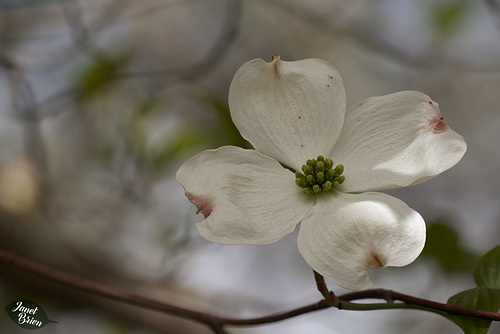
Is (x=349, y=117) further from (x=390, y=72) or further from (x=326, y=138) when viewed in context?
(x=390, y=72)

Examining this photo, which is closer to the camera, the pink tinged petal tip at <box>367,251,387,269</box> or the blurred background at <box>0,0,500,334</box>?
the pink tinged petal tip at <box>367,251,387,269</box>

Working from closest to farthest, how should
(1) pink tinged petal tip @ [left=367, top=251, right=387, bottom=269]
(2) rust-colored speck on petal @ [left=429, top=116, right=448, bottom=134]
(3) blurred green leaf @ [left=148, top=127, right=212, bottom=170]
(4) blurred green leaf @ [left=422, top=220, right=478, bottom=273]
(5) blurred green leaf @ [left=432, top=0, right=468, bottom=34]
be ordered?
(1) pink tinged petal tip @ [left=367, top=251, right=387, bottom=269], (2) rust-colored speck on petal @ [left=429, top=116, right=448, bottom=134], (4) blurred green leaf @ [left=422, top=220, right=478, bottom=273], (3) blurred green leaf @ [left=148, top=127, right=212, bottom=170], (5) blurred green leaf @ [left=432, top=0, right=468, bottom=34]

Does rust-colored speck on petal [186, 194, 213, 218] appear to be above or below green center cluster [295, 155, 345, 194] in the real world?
below

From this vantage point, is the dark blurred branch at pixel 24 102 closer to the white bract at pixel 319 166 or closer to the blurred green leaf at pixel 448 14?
the white bract at pixel 319 166

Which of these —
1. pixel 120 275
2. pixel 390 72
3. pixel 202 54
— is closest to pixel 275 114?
pixel 120 275

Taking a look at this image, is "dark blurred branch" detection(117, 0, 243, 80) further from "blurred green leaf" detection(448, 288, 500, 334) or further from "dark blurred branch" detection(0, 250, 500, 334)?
"blurred green leaf" detection(448, 288, 500, 334)

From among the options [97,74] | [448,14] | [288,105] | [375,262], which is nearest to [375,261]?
[375,262]

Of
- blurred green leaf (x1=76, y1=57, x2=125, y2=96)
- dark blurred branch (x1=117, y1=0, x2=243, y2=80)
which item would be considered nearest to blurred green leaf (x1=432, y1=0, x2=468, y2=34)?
dark blurred branch (x1=117, y1=0, x2=243, y2=80)
